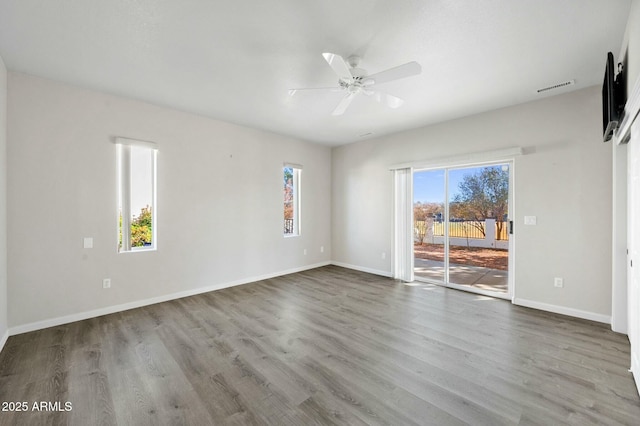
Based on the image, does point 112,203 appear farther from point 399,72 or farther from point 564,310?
point 564,310

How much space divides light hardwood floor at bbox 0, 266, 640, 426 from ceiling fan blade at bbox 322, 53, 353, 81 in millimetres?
2616

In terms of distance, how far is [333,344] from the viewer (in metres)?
2.71

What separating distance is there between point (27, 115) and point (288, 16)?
3228 mm

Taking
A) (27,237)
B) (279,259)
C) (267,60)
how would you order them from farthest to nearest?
(279,259)
(27,237)
(267,60)

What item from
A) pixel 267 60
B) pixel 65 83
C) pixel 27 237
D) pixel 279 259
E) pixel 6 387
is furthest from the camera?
pixel 279 259

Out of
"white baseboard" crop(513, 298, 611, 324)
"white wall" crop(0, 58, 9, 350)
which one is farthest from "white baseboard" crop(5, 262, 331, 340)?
"white baseboard" crop(513, 298, 611, 324)

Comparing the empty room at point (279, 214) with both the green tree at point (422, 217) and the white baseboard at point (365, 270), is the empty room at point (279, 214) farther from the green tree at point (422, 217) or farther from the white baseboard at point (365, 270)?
the white baseboard at point (365, 270)

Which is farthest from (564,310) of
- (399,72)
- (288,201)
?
(288,201)

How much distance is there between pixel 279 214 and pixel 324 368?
141 inches

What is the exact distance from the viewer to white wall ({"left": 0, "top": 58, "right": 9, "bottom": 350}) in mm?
2676

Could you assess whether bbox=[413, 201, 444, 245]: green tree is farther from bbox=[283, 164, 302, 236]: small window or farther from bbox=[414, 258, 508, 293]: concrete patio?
bbox=[283, 164, 302, 236]: small window

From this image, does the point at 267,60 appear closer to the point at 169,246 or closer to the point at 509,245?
the point at 169,246

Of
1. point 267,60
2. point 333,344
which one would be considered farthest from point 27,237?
point 333,344

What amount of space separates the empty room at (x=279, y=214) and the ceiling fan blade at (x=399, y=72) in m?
0.04
